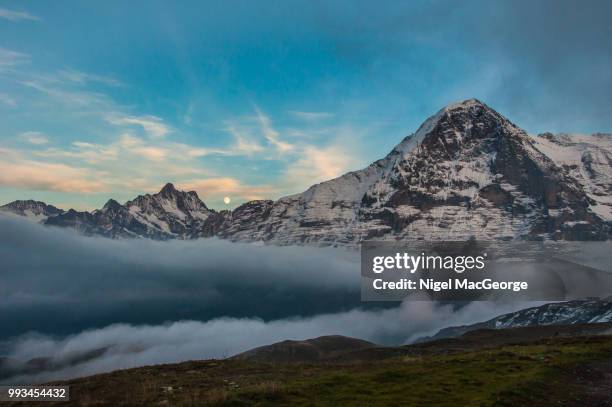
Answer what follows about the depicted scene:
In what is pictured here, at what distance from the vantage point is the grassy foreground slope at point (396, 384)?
29.6m

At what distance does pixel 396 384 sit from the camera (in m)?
33.6

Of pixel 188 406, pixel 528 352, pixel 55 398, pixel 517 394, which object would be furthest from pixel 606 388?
pixel 55 398

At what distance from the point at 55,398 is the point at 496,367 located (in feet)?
94.0

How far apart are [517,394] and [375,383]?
809cm

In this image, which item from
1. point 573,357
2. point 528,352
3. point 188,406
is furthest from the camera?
point 528,352

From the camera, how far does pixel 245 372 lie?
44.6m

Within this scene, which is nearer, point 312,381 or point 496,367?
point 312,381

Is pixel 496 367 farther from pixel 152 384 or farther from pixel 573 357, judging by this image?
pixel 152 384

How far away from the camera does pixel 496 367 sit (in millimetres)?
38531

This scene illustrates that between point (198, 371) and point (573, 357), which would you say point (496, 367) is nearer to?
point (573, 357)

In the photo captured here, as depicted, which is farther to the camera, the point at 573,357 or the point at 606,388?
the point at 573,357

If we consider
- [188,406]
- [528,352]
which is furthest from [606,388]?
[188,406]

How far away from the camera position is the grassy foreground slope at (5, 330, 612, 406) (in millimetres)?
29562

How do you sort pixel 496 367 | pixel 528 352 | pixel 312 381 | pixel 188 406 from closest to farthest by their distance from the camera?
1. pixel 188 406
2. pixel 312 381
3. pixel 496 367
4. pixel 528 352
